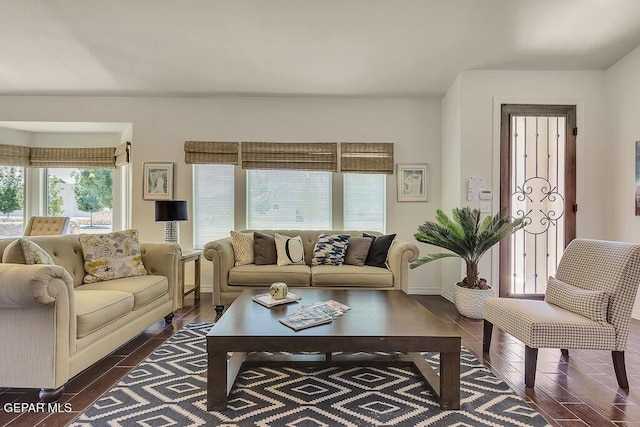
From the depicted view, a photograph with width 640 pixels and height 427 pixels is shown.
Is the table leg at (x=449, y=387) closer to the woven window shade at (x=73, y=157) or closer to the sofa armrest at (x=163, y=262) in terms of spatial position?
the sofa armrest at (x=163, y=262)

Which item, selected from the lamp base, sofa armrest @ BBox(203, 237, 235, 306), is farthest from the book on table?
the lamp base

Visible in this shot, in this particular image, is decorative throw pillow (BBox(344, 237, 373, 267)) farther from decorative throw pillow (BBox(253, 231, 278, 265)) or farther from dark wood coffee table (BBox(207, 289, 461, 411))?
dark wood coffee table (BBox(207, 289, 461, 411))

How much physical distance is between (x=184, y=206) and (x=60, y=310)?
235cm

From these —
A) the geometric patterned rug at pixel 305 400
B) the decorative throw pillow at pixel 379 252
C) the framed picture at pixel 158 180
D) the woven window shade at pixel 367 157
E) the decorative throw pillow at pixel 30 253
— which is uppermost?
the woven window shade at pixel 367 157

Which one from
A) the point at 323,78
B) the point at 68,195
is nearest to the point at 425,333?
the point at 323,78

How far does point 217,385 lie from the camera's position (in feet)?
5.89

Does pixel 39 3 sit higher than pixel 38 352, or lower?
higher

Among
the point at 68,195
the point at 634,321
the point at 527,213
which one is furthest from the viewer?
the point at 68,195

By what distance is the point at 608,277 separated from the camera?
6.98 feet

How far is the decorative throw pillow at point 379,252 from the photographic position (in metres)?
3.73

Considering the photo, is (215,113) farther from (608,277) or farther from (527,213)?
(608,277)

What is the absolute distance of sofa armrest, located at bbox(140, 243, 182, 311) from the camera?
326 centimetres

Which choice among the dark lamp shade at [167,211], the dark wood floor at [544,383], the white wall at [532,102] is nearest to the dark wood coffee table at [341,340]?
the dark wood floor at [544,383]

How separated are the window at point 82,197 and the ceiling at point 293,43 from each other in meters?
1.20
